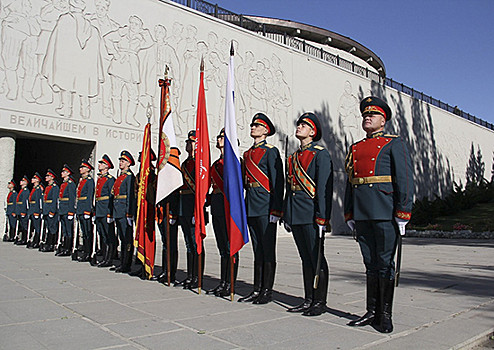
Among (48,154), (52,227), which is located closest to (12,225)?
(52,227)

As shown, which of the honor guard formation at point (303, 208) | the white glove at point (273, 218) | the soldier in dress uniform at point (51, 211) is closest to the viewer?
the honor guard formation at point (303, 208)

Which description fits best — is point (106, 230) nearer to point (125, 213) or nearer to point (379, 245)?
point (125, 213)

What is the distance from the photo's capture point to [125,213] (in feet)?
25.0

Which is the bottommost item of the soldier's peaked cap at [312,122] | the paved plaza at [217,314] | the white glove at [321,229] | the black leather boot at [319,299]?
the paved plaza at [217,314]

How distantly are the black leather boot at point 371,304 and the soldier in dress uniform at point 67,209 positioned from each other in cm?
695

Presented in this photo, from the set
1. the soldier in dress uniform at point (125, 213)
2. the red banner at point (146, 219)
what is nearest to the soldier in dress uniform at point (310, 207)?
the red banner at point (146, 219)

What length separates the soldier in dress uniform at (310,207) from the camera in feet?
14.3

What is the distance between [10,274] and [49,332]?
377cm

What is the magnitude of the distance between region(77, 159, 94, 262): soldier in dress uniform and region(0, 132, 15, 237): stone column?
4289 mm

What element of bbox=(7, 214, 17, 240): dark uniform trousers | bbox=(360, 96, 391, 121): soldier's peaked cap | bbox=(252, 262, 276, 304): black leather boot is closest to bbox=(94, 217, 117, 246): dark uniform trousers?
bbox=(252, 262, 276, 304): black leather boot

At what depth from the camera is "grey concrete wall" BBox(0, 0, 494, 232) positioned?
12.0 meters

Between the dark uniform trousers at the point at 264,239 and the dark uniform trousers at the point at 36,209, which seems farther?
the dark uniform trousers at the point at 36,209

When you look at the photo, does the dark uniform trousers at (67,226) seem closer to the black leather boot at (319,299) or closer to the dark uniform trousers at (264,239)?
the dark uniform trousers at (264,239)

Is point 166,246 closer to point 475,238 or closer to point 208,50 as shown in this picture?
point 208,50
